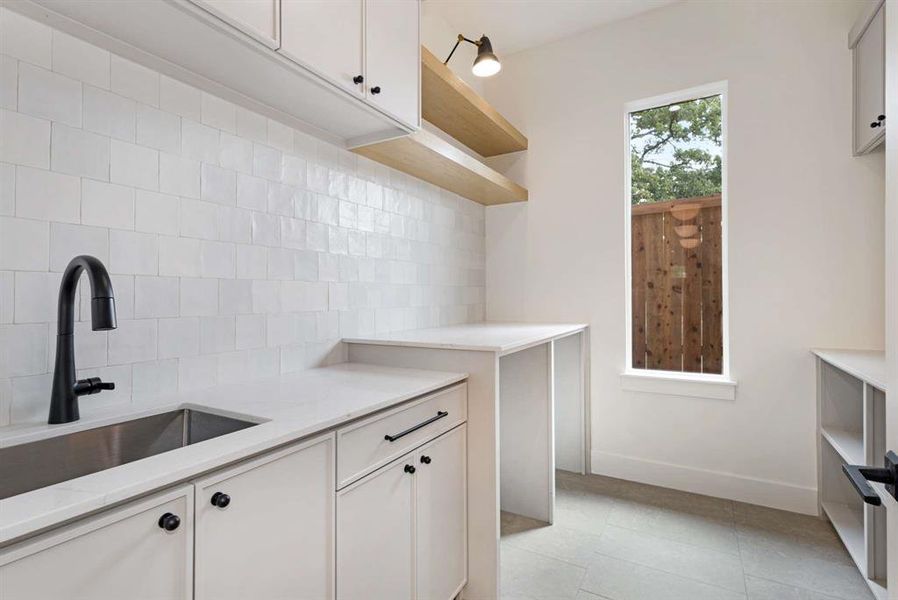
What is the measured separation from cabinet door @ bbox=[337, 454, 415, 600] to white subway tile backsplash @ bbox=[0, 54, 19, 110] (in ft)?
4.16

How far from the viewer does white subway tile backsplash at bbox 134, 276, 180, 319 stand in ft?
4.18

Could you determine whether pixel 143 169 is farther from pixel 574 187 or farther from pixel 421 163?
pixel 574 187

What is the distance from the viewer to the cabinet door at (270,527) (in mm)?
827

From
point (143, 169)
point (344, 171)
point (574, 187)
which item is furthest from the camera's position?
point (574, 187)

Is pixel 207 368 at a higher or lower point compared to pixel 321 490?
higher

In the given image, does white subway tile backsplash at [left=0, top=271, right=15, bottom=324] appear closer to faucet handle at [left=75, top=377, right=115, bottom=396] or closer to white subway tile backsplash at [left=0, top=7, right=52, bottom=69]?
faucet handle at [left=75, top=377, right=115, bottom=396]

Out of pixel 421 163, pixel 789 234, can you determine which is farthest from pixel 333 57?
pixel 789 234

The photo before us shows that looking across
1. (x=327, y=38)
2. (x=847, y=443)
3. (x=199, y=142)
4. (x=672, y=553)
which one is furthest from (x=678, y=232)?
(x=199, y=142)

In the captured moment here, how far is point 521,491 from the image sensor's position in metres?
2.33

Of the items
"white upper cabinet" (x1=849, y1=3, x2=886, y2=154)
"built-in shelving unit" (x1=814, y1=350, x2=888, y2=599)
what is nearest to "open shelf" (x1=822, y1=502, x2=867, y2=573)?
"built-in shelving unit" (x1=814, y1=350, x2=888, y2=599)

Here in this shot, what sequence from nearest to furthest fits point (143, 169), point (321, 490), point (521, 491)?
point (321, 490)
point (143, 169)
point (521, 491)

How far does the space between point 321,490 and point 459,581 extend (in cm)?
86

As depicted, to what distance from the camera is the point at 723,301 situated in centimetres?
254

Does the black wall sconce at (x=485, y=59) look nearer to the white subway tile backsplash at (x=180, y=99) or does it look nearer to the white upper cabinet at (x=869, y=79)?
the white subway tile backsplash at (x=180, y=99)
